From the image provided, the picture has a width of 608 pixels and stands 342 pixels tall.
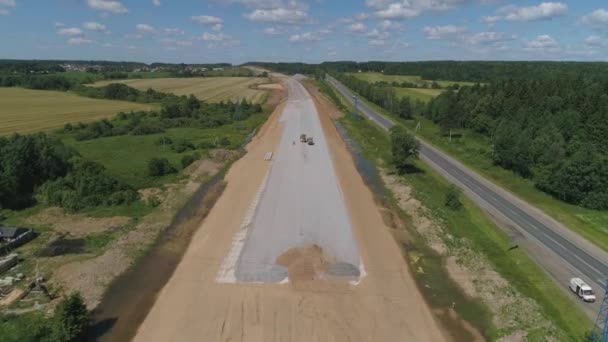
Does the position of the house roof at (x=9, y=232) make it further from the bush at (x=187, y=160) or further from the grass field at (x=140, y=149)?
the bush at (x=187, y=160)

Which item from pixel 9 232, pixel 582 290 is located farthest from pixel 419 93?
pixel 9 232

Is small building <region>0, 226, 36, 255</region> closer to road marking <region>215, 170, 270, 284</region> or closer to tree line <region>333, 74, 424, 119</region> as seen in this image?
road marking <region>215, 170, 270, 284</region>

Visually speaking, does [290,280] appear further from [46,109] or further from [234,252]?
[46,109]

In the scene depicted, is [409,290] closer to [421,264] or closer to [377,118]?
[421,264]

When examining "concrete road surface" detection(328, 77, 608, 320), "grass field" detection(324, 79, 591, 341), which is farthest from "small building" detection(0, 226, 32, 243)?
"concrete road surface" detection(328, 77, 608, 320)

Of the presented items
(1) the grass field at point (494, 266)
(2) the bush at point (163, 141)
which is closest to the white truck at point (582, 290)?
(1) the grass field at point (494, 266)

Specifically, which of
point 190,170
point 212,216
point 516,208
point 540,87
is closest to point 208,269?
point 212,216
